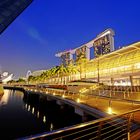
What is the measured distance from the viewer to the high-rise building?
142ft

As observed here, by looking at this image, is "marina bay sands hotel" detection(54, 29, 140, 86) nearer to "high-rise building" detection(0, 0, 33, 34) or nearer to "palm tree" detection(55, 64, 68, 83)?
"palm tree" detection(55, 64, 68, 83)

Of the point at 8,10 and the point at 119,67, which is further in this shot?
the point at 119,67

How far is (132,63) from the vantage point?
58.1 meters

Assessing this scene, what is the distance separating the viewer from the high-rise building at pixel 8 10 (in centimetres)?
4322

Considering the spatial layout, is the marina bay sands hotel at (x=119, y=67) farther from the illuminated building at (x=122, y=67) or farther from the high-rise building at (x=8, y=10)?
the high-rise building at (x=8, y=10)

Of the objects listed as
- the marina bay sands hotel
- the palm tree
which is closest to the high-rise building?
the marina bay sands hotel

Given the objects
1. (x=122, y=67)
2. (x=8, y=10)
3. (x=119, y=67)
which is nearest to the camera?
(x=8, y=10)

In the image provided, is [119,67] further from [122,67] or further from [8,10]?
[8,10]

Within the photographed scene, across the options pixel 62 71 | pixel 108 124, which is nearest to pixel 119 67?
pixel 62 71

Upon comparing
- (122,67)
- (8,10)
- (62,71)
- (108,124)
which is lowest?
(108,124)

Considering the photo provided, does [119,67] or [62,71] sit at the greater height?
[62,71]

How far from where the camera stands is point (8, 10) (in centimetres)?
4694

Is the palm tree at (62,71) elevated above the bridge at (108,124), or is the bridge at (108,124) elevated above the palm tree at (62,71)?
the palm tree at (62,71)

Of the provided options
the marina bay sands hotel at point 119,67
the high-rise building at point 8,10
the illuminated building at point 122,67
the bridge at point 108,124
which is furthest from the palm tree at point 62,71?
the bridge at point 108,124
